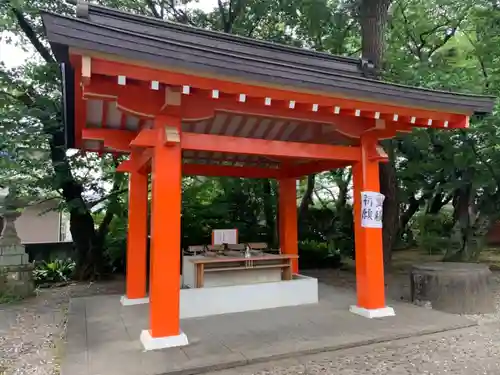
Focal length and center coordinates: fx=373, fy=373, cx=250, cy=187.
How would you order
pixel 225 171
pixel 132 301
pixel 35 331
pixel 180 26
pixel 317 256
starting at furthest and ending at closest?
pixel 317 256 → pixel 225 171 → pixel 132 301 → pixel 180 26 → pixel 35 331

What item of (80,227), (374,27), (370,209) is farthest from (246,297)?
(374,27)

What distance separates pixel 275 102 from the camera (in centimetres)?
410

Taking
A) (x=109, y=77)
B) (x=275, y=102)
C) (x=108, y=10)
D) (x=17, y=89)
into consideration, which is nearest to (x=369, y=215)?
(x=275, y=102)

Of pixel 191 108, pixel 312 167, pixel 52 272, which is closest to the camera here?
pixel 191 108

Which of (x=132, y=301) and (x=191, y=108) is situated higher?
(x=191, y=108)

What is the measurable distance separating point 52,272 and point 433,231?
13.5m

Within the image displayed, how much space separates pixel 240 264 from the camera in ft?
18.7

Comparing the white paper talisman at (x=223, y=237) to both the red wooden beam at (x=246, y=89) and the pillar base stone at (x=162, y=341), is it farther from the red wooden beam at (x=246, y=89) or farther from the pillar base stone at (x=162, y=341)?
the red wooden beam at (x=246, y=89)

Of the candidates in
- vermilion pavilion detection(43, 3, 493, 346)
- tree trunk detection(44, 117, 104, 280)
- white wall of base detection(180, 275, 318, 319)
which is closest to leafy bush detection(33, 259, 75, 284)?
tree trunk detection(44, 117, 104, 280)

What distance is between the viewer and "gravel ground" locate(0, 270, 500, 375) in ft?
11.3

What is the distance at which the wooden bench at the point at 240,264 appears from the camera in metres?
5.34

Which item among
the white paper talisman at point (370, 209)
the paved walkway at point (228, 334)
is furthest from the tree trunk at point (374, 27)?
the paved walkway at point (228, 334)

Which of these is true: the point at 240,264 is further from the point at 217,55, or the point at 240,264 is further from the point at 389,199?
the point at 389,199

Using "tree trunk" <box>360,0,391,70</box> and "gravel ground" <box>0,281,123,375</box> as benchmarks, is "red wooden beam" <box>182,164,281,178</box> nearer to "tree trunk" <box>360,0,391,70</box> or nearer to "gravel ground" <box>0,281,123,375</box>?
"gravel ground" <box>0,281,123,375</box>
